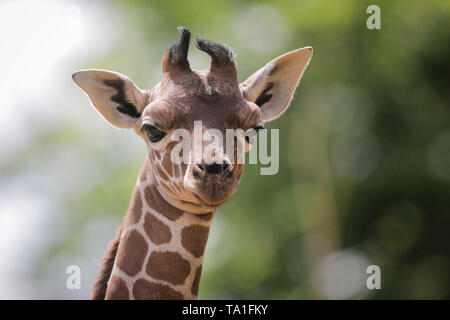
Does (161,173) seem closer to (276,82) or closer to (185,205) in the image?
(185,205)

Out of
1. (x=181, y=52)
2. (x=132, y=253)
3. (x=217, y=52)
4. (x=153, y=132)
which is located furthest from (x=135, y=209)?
(x=217, y=52)

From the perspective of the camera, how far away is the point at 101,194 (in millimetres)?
23844

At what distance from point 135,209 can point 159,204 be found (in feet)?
0.90

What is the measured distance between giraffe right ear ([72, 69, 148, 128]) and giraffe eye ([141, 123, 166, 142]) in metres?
0.53

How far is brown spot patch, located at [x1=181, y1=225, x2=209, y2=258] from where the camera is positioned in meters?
5.79

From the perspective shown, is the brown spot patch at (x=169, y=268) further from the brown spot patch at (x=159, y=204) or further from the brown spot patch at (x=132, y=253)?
the brown spot patch at (x=159, y=204)

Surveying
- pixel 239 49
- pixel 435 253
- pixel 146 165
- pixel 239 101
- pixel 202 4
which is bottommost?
pixel 146 165

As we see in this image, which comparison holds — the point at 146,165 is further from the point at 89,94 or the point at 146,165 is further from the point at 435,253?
the point at 435,253

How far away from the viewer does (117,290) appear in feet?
19.2

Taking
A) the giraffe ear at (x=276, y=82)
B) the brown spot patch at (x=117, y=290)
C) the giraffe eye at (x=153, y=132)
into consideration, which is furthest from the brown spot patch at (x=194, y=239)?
the giraffe ear at (x=276, y=82)

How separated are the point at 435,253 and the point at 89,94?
17.0 metres

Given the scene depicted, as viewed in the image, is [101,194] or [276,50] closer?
[276,50]

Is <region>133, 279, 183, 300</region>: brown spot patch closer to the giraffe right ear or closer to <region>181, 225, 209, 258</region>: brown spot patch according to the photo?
<region>181, 225, 209, 258</region>: brown spot patch
